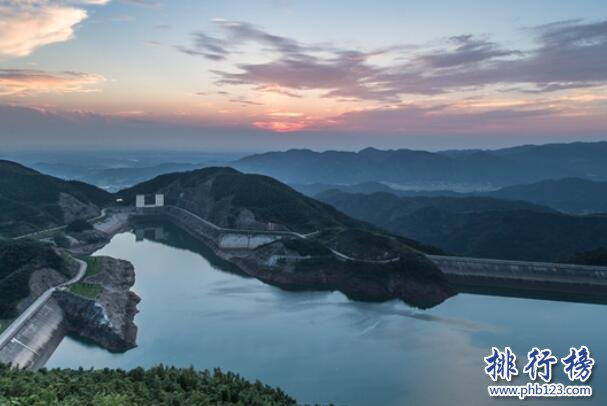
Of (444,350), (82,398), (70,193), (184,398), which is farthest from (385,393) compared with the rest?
(70,193)

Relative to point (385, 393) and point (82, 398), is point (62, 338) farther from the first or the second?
point (385, 393)

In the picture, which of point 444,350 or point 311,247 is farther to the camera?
point 311,247

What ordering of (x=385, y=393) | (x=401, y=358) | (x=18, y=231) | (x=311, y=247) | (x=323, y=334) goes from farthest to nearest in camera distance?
(x=18, y=231), (x=311, y=247), (x=323, y=334), (x=401, y=358), (x=385, y=393)

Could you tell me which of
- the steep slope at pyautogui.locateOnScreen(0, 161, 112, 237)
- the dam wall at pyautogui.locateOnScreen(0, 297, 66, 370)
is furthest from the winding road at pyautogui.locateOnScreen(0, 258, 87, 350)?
the steep slope at pyautogui.locateOnScreen(0, 161, 112, 237)

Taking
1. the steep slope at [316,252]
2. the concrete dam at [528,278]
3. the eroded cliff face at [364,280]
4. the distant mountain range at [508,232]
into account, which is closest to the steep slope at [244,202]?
the steep slope at [316,252]

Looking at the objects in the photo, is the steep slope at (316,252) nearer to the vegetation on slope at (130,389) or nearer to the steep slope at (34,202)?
the steep slope at (34,202)

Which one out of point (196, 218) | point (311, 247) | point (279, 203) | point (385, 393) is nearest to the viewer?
point (385, 393)
